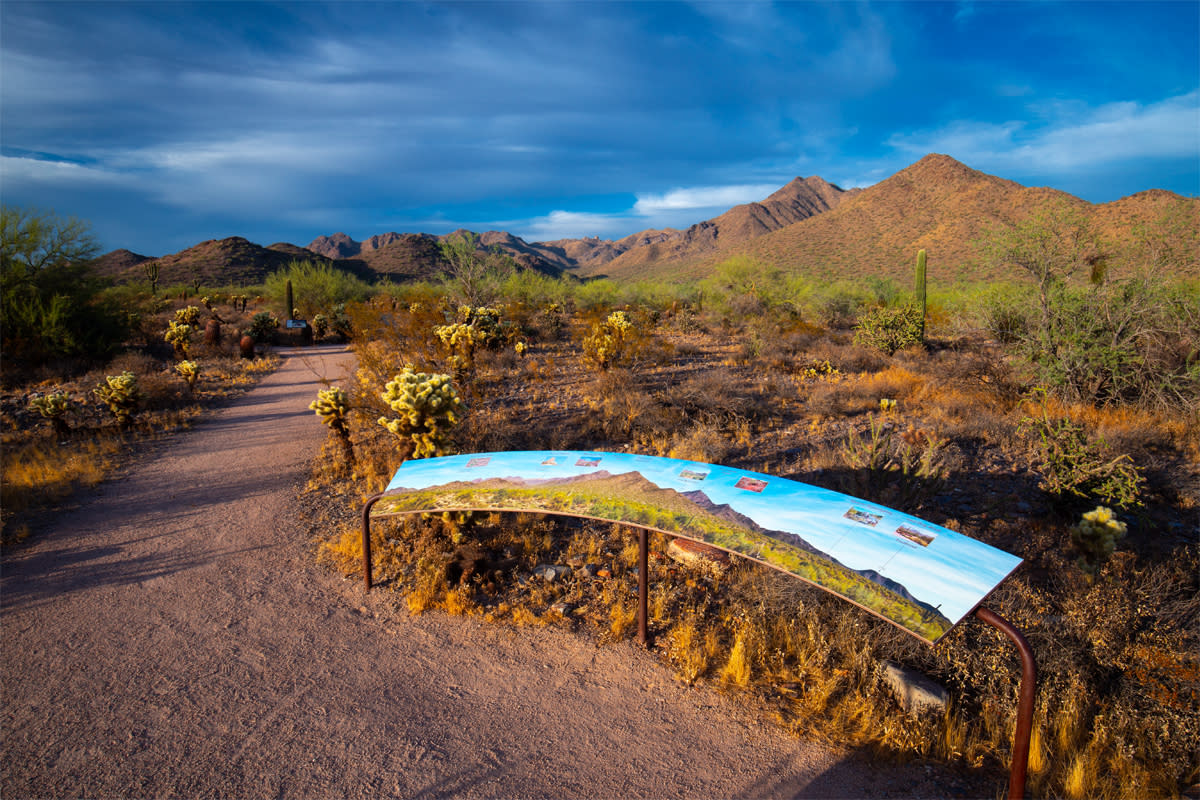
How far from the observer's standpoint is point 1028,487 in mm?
6539

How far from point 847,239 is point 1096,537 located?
4896 cm

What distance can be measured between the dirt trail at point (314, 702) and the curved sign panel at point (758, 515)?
1.04 m

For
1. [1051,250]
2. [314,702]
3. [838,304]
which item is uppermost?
[1051,250]

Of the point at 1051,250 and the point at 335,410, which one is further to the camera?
the point at 1051,250

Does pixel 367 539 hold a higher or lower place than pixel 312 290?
lower

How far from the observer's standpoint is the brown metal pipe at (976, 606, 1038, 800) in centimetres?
254

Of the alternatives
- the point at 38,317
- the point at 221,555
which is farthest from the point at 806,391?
the point at 38,317

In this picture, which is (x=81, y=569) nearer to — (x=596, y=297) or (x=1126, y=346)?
(x=1126, y=346)

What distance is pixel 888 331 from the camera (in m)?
14.6

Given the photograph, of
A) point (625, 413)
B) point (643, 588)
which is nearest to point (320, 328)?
point (625, 413)

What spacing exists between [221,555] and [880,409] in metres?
9.86

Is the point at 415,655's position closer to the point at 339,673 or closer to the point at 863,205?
the point at 339,673

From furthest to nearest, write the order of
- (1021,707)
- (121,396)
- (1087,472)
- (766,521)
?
(121,396), (1087,472), (766,521), (1021,707)

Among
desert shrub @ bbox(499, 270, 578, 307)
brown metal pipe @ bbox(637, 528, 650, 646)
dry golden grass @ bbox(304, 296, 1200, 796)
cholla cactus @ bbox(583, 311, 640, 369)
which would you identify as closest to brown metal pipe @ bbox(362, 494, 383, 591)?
dry golden grass @ bbox(304, 296, 1200, 796)
